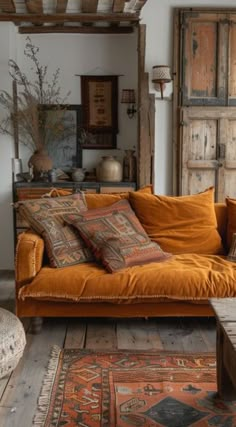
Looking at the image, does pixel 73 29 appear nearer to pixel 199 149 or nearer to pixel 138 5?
pixel 138 5

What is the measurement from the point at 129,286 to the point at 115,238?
0.41 meters

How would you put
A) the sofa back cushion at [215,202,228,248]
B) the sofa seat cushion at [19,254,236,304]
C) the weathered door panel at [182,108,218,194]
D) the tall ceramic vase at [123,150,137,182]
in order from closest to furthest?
the sofa seat cushion at [19,254,236,304]
the sofa back cushion at [215,202,228,248]
the weathered door panel at [182,108,218,194]
the tall ceramic vase at [123,150,137,182]

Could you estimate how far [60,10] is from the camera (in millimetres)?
4895

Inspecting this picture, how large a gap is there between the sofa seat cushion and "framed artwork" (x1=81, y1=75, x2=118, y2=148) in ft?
8.85

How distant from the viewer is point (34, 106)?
5.30m

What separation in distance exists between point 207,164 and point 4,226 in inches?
85.9

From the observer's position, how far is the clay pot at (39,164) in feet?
17.2

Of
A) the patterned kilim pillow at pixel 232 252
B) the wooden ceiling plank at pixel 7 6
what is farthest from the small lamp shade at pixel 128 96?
the patterned kilim pillow at pixel 232 252

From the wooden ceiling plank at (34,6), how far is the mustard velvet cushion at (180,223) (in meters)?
2.10

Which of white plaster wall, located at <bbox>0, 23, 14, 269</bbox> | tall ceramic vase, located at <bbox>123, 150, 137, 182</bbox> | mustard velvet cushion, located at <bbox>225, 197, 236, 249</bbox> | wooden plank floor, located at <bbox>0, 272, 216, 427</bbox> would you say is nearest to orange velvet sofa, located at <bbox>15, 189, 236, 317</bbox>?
wooden plank floor, located at <bbox>0, 272, 216, 427</bbox>

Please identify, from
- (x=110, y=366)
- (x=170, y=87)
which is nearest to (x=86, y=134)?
(x=170, y=87)

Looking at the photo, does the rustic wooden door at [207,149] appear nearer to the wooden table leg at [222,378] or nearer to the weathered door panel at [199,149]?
the weathered door panel at [199,149]

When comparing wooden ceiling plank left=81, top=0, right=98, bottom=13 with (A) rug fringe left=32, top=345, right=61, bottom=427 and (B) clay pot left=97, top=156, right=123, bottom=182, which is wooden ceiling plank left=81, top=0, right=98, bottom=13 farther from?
(A) rug fringe left=32, top=345, right=61, bottom=427

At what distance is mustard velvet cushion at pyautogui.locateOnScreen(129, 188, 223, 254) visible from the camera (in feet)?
12.4
